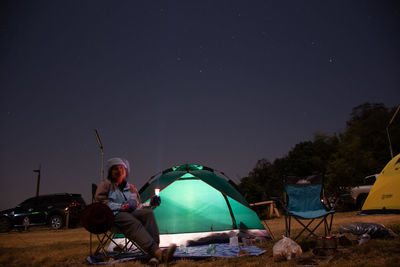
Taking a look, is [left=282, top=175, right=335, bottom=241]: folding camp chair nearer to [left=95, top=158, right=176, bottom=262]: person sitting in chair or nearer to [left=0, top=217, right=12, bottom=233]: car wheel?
[left=95, top=158, right=176, bottom=262]: person sitting in chair

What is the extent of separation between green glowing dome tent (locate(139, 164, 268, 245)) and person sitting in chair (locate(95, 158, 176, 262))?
1164 millimetres

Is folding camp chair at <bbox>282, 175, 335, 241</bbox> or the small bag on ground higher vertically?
folding camp chair at <bbox>282, 175, 335, 241</bbox>

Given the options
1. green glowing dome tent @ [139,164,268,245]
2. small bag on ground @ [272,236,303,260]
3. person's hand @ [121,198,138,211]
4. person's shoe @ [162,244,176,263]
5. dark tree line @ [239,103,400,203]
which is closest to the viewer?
person's shoe @ [162,244,176,263]

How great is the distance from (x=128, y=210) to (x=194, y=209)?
208 centimetres

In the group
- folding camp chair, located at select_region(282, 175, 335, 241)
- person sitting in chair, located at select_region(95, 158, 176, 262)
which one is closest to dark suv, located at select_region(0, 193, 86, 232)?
person sitting in chair, located at select_region(95, 158, 176, 262)

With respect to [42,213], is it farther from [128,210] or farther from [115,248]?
[128,210]

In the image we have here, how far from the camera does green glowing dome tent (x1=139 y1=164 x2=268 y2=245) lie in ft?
16.7

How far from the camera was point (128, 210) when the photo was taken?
11.7 feet

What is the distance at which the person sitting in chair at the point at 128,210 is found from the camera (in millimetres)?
3311

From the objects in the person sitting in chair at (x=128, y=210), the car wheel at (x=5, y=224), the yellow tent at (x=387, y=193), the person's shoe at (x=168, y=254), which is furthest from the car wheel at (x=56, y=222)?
the yellow tent at (x=387, y=193)

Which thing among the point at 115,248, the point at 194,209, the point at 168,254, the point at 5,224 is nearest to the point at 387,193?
the point at 194,209

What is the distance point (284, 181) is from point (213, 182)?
3.47 feet

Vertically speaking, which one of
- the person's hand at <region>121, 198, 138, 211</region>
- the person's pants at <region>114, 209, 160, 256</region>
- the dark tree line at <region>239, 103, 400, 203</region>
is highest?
the dark tree line at <region>239, 103, 400, 203</region>

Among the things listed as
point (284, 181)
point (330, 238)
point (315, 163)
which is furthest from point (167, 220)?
point (315, 163)
